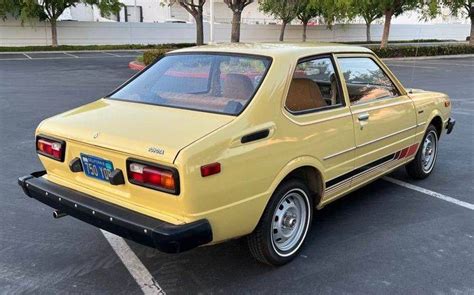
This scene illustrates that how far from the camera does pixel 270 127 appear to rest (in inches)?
125

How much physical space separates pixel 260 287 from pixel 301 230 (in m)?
0.64

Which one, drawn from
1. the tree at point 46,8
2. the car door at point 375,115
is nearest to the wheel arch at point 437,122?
the car door at point 375,115

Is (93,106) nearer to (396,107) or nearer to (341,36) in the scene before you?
(396,107)

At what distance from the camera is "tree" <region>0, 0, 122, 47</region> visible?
2670 centimetres

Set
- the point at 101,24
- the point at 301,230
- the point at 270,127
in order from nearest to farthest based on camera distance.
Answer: the point at 270,127
the point at 301,230
the point at 101,24

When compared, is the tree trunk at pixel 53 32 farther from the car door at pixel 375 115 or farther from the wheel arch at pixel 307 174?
the wheel arch at pixel 307 174

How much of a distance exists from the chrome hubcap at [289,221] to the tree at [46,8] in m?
26.8

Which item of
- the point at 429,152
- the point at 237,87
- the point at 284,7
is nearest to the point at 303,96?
the point at 237,87

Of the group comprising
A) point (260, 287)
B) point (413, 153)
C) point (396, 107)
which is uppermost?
point (396, 107)

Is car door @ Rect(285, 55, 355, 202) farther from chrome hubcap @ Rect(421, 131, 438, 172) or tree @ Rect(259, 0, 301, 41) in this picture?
tree @ Rect(259, 0, 301, 41)

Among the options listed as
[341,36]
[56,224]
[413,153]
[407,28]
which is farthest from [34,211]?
[407,28]

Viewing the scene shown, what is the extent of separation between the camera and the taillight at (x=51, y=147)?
3.36 meters

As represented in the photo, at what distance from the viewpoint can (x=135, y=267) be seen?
3.47m

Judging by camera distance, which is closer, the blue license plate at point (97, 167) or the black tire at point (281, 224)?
the blue license plate at point (97, 167)
